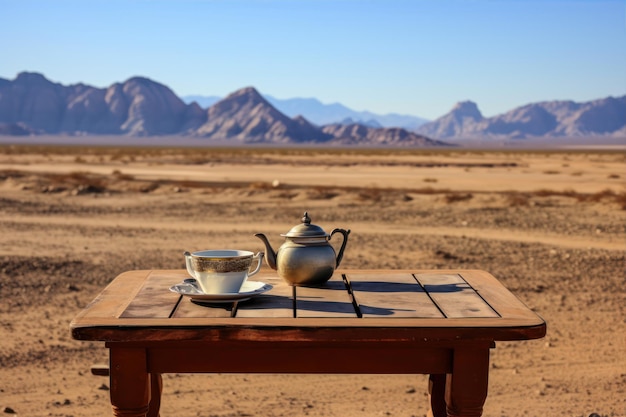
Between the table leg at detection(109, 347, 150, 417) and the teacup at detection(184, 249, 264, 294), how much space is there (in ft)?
1.23

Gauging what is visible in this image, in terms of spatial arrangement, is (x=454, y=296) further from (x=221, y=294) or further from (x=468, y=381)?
(x=221, y=294)

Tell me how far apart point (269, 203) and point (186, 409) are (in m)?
14.4

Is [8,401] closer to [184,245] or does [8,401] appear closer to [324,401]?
[324,401]

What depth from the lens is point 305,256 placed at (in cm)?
344

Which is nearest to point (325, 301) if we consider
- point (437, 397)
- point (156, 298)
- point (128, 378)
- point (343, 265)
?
point (156, 298)

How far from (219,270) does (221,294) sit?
0.10 meters

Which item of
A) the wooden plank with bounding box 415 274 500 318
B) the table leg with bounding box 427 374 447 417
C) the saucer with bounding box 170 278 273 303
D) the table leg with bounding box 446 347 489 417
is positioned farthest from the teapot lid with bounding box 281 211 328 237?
the table leg with bounding box 427 374 447 417

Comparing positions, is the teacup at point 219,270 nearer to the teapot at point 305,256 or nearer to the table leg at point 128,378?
the teapot at point 305,256

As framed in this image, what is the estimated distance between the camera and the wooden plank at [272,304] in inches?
Result: 119

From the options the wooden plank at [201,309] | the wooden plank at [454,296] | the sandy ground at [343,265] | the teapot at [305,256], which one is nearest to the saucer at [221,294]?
the wooden plank at [201,309]

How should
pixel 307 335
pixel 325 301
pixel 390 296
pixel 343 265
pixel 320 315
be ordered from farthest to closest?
pixel 343 265
pixel 390 296
pixel 325 301
pixel 320 315
pixel 307 335

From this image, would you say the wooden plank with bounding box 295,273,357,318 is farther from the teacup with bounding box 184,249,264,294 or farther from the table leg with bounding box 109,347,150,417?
the table leg with bounding box 109,347,150,417

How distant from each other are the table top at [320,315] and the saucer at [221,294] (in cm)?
3

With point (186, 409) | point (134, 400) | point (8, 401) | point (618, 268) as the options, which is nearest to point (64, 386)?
point (8, 401)
